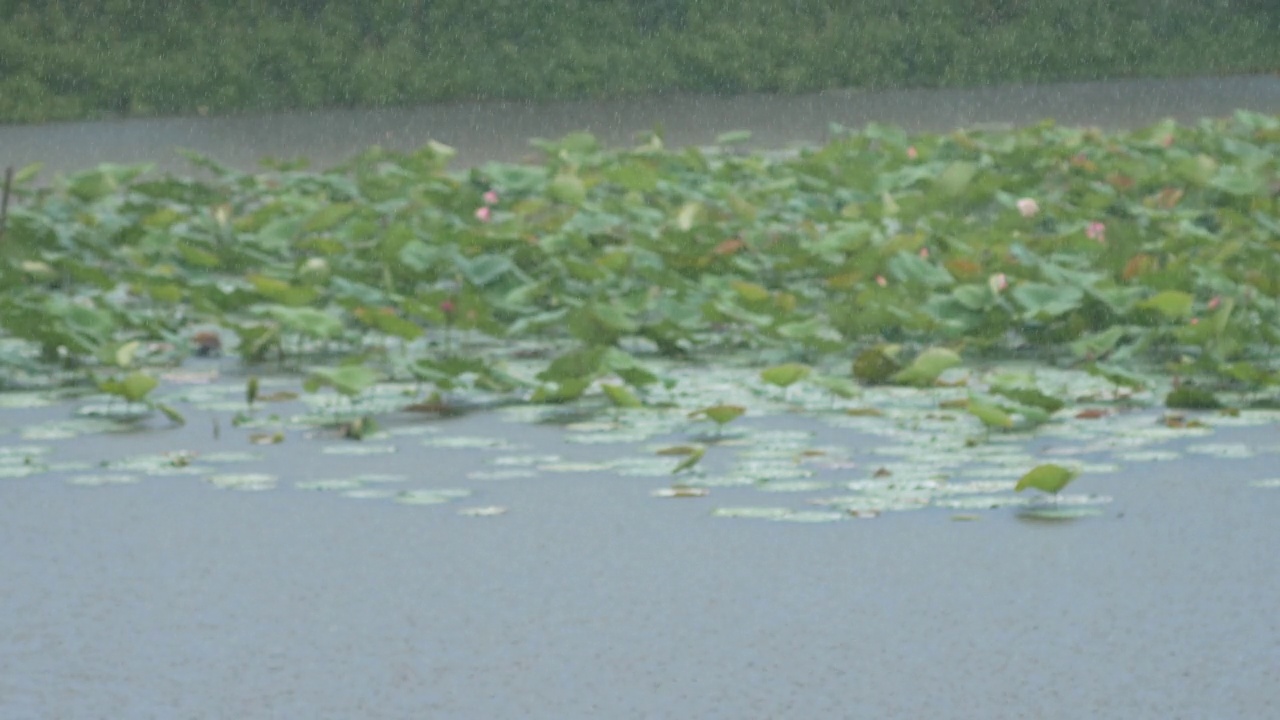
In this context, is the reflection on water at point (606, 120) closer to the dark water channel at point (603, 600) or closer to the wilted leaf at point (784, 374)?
the wilted leaf at point (784, 374)

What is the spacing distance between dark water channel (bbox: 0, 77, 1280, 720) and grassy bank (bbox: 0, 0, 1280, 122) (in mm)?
10382

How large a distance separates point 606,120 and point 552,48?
2.94m

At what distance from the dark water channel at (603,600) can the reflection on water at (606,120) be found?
7.00 meters

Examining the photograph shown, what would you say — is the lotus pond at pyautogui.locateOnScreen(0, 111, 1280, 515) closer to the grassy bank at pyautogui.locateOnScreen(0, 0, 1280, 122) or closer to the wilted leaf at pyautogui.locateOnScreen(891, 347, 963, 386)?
the wilted leaf at pyautogui.locateOnScreen(891, 347, 963, 386)

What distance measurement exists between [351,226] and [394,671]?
4148mm

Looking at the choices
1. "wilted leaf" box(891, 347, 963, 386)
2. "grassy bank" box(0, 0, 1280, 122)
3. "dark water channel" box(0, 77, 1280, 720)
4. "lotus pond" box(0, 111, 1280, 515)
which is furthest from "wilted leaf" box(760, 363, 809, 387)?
"grassy bank" box(0, 0, 1280, 122)

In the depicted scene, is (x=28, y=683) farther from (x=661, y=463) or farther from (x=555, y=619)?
(x=661, y=463)

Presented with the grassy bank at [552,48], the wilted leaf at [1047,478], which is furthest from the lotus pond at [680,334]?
the grassy bank at [552,48]

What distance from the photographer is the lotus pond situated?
15.3 ft

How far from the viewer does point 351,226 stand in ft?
24.0

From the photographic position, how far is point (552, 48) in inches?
661

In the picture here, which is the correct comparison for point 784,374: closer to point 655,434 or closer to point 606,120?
point 655,434

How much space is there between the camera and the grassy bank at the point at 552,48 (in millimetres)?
15047

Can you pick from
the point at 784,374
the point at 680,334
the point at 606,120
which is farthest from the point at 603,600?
the point at 606,120
